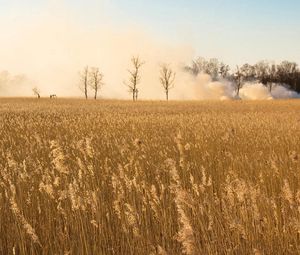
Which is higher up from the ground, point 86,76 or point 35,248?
point 86,76

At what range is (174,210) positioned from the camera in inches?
195

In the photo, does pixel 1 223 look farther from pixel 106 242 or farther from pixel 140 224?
pixel 140 224

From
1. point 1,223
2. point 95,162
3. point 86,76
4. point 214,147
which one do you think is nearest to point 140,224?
point 1,223

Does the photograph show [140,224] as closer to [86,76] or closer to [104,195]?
[104,195]

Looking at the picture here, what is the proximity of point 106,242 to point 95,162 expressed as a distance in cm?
290

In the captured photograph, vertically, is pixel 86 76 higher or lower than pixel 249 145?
higher

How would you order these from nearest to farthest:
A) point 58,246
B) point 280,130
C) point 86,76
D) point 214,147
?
point 58,246 → point 214,147 → point 280,130 → point 86,76

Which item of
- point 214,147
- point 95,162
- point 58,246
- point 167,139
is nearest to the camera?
point 58,246

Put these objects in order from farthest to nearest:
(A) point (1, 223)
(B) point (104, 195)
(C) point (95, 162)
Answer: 1. (C) point (95, 162)
2. (B) point (104, 195)
3. (A) point (1, 223)

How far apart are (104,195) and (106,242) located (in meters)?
1.42

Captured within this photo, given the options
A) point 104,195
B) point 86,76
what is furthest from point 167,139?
point 86,76

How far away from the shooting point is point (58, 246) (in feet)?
13.3

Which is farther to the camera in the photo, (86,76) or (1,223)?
(86,76)

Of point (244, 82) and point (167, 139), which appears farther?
point (244, 82)
